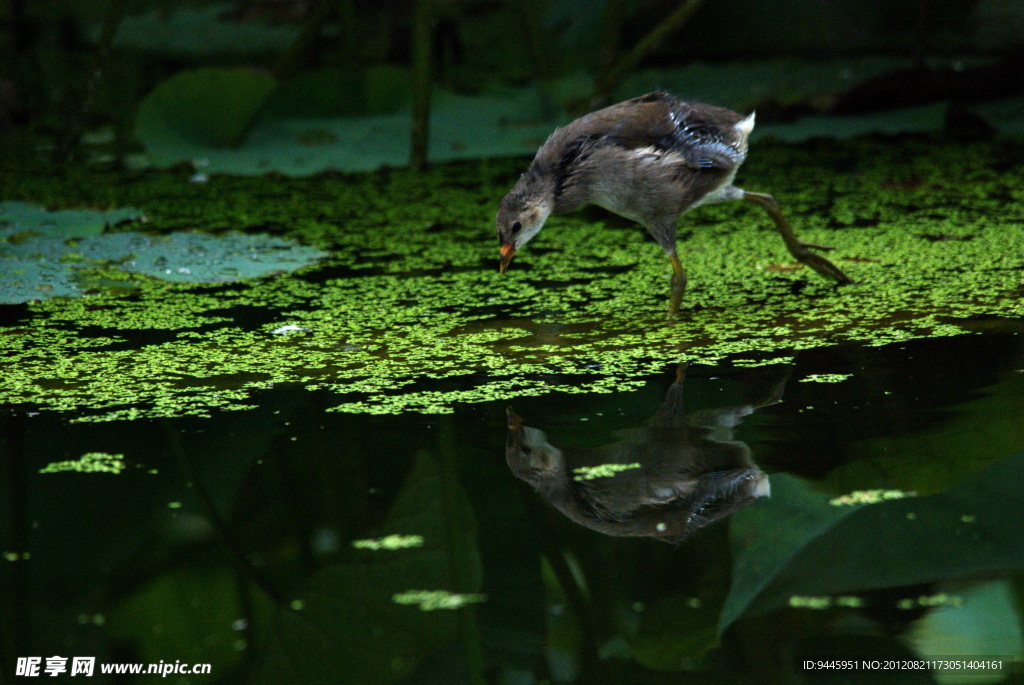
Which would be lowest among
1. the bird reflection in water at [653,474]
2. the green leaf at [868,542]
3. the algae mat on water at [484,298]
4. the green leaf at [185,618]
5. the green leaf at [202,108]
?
the green leaf at [185,618]

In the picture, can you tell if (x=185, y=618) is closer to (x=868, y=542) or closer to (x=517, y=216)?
(x=868, y=542)

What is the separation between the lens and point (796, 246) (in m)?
3.84

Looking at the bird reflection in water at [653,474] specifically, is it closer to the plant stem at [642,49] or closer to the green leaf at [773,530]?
the green leaf at [773,530]

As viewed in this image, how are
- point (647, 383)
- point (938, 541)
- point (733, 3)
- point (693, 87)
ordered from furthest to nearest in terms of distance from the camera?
1. point (733, 3)
2. point (693, 87)
3. point (647, 383)
4. point (938, 541)

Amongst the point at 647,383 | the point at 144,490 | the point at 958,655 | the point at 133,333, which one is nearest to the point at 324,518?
the point at 144,490

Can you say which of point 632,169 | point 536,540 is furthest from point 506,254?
point 536,540

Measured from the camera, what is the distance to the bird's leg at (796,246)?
3799 mm

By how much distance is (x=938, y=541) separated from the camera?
2.14 m

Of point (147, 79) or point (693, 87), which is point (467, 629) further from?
point (147, 79)

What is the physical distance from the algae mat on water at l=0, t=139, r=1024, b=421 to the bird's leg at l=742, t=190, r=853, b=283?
0.21 feet

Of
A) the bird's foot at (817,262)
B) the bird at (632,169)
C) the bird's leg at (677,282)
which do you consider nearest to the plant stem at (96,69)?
the bird at (632,169)

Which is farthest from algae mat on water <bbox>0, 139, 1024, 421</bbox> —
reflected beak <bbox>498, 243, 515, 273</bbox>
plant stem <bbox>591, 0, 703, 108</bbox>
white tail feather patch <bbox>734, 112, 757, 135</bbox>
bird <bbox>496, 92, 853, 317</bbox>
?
plant stem <bbox>591, 0, 703, 108</bbox>

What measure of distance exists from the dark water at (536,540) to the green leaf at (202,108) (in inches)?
124

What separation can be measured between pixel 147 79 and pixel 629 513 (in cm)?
735
